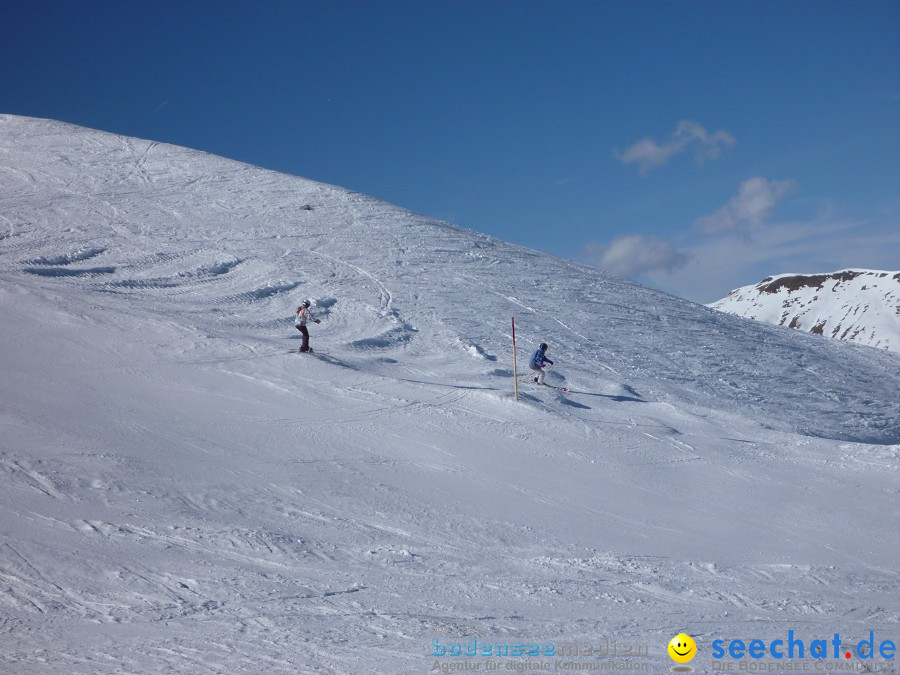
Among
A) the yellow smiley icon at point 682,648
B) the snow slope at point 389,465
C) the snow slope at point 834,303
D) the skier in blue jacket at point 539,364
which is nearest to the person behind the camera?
the yellow smiley icon at point 682,648

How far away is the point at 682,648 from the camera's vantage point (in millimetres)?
6355

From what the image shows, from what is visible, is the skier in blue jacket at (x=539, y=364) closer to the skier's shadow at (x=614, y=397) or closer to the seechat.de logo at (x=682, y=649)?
the skier's shadow at (x=614, y=397)

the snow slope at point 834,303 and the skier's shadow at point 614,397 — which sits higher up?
the snow slope at point 834,303

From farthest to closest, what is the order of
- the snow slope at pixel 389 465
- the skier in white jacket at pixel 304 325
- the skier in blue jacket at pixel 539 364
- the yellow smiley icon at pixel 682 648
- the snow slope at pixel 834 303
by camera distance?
the snow slope at pixel 834 303
the skier in blue jacket at pixel 539 364
the skier in white jacket at pixel 304 325
the snow slope at pixel 389 465
the yellow smiley icon at pixel 682 648

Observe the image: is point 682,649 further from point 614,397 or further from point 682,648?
point 614,397

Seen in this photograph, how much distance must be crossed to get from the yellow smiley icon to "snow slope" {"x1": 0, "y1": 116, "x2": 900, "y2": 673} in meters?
0.12

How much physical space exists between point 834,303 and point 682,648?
126 metres

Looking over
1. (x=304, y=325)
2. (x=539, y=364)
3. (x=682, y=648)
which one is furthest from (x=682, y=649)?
(x=304, y=325)

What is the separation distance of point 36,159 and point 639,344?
29919 mm

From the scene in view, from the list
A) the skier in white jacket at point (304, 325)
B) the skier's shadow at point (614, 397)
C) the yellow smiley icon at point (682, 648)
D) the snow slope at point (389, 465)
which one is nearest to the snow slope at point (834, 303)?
the snow slope at point (389, 465)

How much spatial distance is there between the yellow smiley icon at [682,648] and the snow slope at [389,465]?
0.12 meters

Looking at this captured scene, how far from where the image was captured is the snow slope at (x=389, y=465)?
6.70 meters

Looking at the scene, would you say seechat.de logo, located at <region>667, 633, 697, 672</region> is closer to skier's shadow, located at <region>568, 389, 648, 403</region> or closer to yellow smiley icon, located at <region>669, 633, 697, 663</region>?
yellow smiley icon, located at <region>669, 633, 697, 663</region>

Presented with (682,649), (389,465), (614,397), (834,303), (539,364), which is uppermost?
(834,303)
